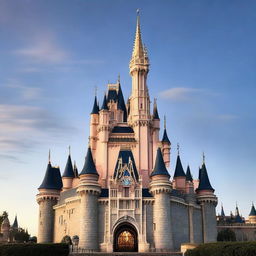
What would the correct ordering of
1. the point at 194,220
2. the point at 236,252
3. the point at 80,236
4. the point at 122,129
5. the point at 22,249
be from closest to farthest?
the point at 236,252 → the point at 22,249 → the point at 80,236 → the point at 194,220 → the point at 122,129

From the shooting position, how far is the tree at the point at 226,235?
8431 cm

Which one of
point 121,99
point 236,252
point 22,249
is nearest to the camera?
point 236,252

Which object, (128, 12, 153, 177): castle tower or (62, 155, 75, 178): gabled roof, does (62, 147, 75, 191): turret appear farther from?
(128, 12, 153, 177): castle tower

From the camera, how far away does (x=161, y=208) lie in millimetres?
62875

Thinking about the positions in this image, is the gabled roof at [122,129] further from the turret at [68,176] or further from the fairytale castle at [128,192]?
the turret at [68,176]

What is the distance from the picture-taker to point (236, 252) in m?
37.8

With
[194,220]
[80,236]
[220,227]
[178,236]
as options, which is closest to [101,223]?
[80,236]

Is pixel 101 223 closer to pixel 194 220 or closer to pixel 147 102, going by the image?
pixel 194 220

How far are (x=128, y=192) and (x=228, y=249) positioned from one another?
2730 centimetres

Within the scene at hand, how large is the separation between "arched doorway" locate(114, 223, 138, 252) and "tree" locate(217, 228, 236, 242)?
1048 inches

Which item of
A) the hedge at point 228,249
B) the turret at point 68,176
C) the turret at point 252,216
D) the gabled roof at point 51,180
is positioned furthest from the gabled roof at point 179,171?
the turret at point 252,216

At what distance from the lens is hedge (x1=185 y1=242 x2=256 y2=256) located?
3649 centimetres

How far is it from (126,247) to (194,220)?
13489 mm


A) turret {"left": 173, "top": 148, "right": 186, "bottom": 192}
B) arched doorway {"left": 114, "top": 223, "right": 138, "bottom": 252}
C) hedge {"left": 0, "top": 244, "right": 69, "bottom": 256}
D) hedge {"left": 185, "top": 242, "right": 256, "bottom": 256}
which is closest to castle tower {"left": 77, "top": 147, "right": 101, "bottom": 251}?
arched doorway {"left": 114, "top": 223, "right": 138, "bottom": 252}
